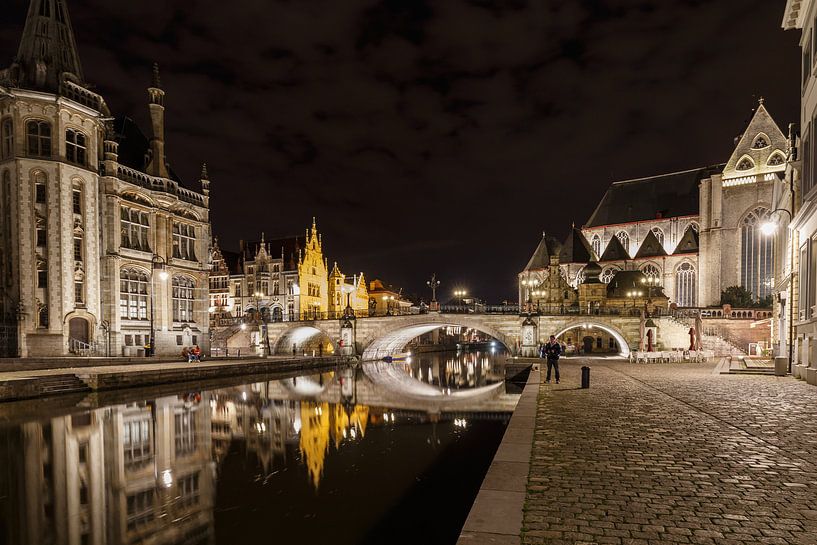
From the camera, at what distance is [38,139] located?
96.2 ft

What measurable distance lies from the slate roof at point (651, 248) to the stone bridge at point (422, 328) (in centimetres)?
1957

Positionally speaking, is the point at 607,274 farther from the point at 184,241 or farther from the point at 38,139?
the point at 38,139

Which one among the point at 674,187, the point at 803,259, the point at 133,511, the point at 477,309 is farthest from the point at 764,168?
the point at 133,511

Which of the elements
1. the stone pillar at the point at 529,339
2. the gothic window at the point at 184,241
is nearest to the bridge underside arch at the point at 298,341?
the gothic window at the point at 184,241

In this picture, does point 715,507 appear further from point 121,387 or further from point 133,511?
point 121,387

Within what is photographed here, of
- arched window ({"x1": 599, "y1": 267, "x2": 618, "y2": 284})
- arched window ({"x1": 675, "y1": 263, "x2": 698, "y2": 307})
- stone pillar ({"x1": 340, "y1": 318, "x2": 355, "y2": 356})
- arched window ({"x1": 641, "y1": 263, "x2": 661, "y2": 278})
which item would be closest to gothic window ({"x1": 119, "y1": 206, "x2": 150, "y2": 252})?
stone pillar ({"x1": 340, "y1": 318, "x2": 355, "y2": 356})

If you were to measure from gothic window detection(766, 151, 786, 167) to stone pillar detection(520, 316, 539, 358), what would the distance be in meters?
32.8

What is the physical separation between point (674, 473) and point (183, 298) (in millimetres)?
39495

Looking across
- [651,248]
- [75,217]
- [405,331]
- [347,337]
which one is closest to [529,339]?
[405,331]

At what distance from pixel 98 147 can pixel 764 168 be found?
60.6m

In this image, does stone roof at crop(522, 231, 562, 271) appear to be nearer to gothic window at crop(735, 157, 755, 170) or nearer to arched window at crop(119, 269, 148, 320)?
gothic window at crop(735, 157, 755, 170)

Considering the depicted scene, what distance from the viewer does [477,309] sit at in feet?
145

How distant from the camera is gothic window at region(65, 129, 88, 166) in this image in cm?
3045

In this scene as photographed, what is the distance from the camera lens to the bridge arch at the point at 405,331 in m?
42.0
